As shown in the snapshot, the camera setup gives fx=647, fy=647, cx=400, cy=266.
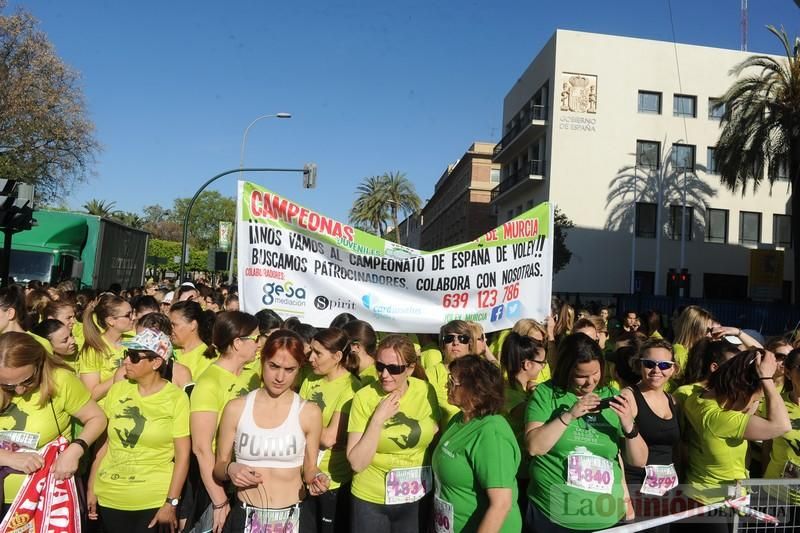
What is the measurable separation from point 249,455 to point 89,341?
2341mm

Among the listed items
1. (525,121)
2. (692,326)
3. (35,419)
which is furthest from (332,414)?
(525,121)

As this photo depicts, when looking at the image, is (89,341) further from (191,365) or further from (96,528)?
(96,528)

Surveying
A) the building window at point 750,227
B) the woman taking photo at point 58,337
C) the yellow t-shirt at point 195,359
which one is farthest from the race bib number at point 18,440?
the building window at point 750,227

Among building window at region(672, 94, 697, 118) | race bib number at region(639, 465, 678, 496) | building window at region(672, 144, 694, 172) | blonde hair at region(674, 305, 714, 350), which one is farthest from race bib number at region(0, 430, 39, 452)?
building window at region(672, 94, 697, 118)

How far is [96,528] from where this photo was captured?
389 centimetres

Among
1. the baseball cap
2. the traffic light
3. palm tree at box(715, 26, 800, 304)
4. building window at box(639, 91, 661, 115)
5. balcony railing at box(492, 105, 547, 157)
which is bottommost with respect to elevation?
the baseball cap

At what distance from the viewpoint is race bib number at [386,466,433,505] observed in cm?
354

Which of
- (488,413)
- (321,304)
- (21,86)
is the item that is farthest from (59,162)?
(488,413)

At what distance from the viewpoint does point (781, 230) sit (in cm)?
3697

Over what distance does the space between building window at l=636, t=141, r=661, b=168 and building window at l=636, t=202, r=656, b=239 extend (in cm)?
219

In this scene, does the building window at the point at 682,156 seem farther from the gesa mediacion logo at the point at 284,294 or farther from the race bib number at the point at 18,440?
the race bib number at the point at 18,440

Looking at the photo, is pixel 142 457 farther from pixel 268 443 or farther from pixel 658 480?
pixel 658 480

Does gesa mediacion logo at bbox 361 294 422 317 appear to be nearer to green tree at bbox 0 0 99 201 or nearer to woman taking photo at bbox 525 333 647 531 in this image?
woman taking photo at bbox 525 333 647 531

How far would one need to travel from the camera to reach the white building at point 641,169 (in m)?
35.2
